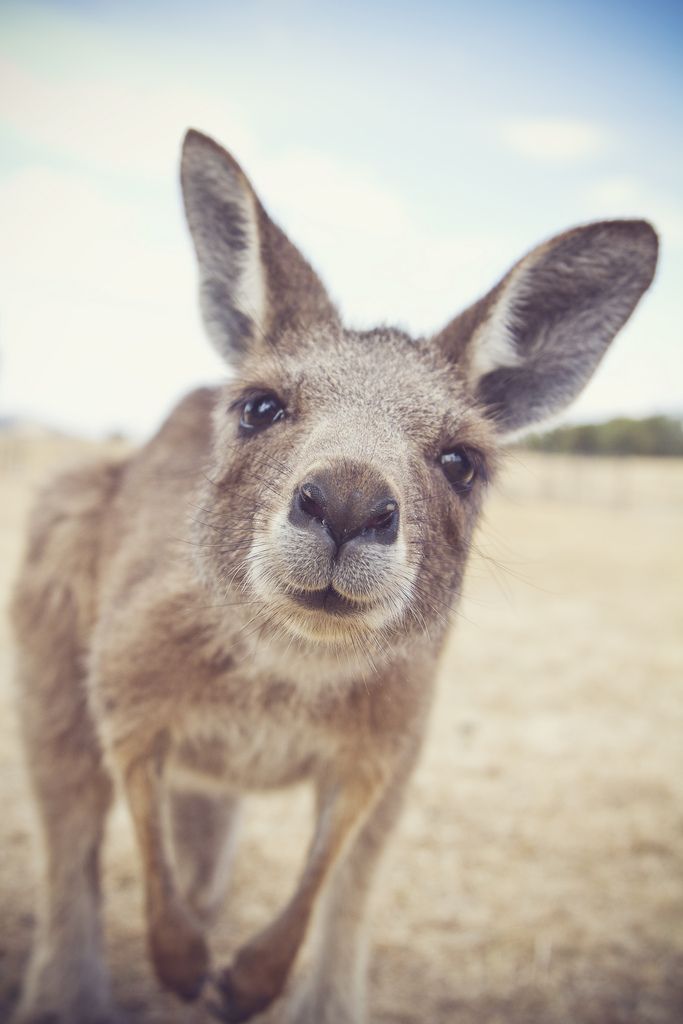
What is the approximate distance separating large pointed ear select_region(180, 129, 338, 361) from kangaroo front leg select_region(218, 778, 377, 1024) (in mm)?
1637

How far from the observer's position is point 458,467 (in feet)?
7.45

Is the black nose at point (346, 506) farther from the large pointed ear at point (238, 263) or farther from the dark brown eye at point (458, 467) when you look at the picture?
the large pointed ear at point (238, 263)

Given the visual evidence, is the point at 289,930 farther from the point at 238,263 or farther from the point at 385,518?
the point at 238,263

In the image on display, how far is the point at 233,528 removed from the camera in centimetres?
212

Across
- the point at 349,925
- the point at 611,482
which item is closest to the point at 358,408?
the point at 349,925

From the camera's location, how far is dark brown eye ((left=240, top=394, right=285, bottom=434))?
223cm

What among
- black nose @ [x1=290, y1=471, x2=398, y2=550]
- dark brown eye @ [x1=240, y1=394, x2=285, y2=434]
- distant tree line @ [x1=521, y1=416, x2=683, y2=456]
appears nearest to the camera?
black nose @ [x1=290, y1=471, x2=398, y2=550]

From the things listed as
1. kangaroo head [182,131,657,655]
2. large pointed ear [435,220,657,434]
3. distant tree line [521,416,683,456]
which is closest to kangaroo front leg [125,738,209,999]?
kangaroo head [182,131,657,655]

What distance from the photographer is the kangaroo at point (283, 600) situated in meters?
2.01

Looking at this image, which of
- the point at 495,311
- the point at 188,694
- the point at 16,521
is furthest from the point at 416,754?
the point at 16,521

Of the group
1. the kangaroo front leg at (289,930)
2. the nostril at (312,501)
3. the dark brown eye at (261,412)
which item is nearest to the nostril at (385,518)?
the nostril at (312,501)

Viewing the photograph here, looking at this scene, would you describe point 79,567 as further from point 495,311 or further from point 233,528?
point 495,311

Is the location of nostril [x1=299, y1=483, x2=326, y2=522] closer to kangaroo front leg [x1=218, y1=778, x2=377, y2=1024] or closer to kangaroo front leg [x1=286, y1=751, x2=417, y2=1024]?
kangaroo front leg [x1=218, y1=778, x2=377, y2=1024]

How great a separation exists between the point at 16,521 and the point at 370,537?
12.5 metres
